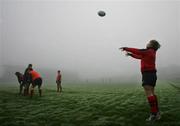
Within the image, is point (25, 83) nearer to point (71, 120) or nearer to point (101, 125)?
point (71, 120)

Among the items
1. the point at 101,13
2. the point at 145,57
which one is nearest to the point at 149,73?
the point at 145,57

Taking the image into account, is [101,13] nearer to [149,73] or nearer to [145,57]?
[145,57]

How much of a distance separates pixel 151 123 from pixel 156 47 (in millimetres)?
2393

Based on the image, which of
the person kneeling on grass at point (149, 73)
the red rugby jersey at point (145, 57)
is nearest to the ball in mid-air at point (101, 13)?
the person kneeling on grass at point (149, 73)

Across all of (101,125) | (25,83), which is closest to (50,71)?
(25,83)

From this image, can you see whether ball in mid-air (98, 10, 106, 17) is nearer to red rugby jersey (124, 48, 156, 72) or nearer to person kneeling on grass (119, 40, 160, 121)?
person kneeling on grass (119, 40, 160, 121)

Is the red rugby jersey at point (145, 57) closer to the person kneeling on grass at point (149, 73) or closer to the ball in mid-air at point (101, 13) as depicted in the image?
the person kneeling on grass at point (149, 73)

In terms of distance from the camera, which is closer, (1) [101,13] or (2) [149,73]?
(2) [149,73]

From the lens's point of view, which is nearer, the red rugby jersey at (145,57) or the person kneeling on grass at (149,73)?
the person kneeling on grass at (149,73)

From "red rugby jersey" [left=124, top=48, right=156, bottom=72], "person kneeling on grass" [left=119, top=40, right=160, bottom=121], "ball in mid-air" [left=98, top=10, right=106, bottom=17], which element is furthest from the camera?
"ball in mid-air" [left=98, top=10, right=106, bottom=17]

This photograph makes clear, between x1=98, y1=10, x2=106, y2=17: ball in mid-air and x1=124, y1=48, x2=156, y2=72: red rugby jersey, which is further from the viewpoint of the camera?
x1=98, y1=10, x2=106, y2=17: ball in mid-air

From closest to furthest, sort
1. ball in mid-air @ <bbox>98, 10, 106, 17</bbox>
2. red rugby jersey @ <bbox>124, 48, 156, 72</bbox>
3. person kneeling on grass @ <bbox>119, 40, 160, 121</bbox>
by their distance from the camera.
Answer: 1. person kneeling on grass @ <bbox>119, 40, 160, 121</bbox>
2. red rugby jersey @ <bbox>124, 48, 156, 72</bbox>
3. ball in mid-air @ <bbox>98, 10, 106, 17</bbox>

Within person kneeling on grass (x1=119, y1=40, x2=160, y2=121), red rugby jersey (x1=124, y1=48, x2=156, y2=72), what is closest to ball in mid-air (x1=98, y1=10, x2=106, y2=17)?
person kneeling on grass (x1=119, y1=40, x2=160, y2=121)

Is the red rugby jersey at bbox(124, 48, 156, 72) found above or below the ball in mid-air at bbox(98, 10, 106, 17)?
below
